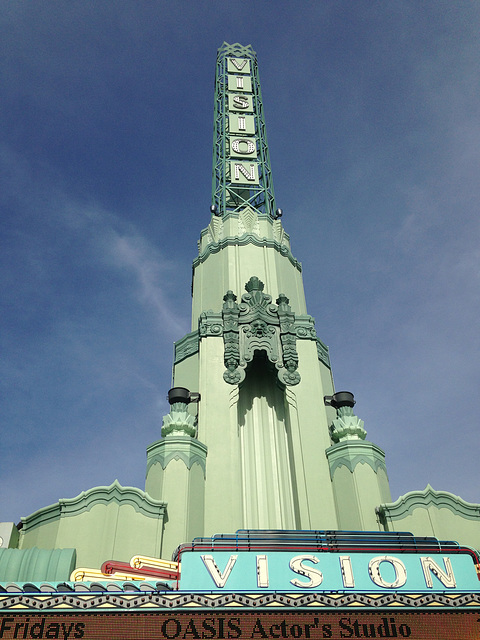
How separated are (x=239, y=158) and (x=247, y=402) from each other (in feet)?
63.3

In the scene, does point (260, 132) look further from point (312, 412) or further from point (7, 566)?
point (7, 566)

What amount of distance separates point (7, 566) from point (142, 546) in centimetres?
438

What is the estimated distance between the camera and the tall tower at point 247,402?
21.0 meters

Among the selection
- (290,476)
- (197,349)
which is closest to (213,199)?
(197,349)

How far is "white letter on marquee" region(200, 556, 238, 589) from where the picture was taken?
550 inches

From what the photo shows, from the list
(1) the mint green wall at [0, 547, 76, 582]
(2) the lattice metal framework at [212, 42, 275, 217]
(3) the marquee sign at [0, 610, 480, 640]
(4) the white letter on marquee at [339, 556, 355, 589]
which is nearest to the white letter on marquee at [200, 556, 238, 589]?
(3) the marquee sign at [0, 610, 480, 640]

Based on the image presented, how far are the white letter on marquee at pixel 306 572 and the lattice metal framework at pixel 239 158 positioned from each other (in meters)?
22.7

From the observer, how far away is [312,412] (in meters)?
24.2

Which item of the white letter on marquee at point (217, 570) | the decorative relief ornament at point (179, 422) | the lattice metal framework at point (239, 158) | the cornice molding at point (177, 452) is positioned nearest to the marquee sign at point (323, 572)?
the white letter on marquee at point (217, 570)

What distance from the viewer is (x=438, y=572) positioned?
1475cm

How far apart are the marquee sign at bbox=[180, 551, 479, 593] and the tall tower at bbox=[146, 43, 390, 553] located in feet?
16.8

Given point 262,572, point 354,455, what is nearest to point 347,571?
point 262,572

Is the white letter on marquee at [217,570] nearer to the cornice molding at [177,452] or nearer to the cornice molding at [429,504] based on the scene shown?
the cornice molding at [177,452]

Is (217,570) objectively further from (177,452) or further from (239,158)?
(239,158)
